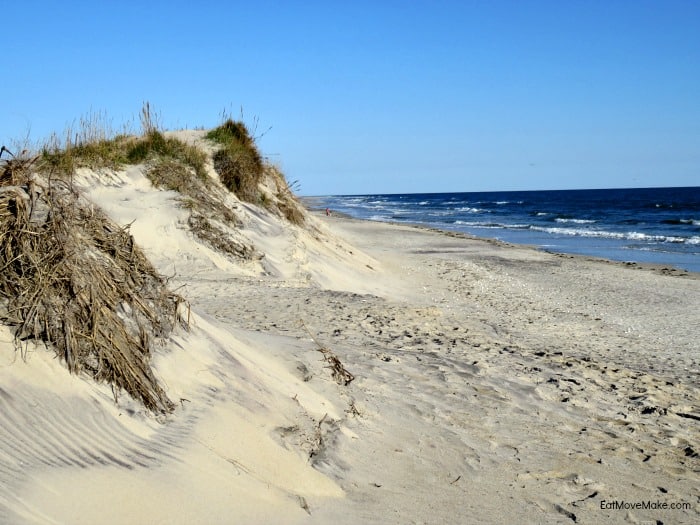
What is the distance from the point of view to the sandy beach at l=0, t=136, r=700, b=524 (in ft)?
10.3

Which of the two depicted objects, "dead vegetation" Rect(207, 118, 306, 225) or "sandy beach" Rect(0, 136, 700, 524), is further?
"dead vegetation" Rect(207, 118, 306, 225)

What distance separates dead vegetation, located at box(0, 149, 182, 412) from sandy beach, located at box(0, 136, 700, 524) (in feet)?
0.36

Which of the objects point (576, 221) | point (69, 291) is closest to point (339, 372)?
point (69, 291)

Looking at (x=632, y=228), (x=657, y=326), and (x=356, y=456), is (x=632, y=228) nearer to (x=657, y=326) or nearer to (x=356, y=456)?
(x=657, y=326)

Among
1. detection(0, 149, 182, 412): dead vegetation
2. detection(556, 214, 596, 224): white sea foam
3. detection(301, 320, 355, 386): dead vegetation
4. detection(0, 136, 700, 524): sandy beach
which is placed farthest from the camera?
detection(556, 214, 596, 224): white sea foam

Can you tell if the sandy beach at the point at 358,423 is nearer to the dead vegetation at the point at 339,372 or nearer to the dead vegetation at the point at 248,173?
the dead vegetation at the point at 339,372

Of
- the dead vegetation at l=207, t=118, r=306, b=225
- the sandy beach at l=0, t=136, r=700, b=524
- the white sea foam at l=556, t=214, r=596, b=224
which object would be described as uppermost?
the dead vegetation at l=207, t=118, r=306, b=225

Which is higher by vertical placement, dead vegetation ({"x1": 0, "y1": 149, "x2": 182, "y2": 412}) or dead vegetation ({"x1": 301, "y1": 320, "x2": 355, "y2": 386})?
dead vegetation ({"x1": 0, "y1": 149, "x2": 182, "y2": 412})

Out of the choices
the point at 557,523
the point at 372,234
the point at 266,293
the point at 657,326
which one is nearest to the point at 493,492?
the point at 557,523

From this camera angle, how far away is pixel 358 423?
15.9 ft

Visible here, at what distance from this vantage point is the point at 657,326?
1065 cm

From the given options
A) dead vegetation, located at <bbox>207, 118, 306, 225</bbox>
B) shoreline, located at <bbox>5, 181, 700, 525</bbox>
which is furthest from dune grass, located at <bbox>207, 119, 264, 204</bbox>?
shoreline, located at <bbox>5, 181, 700, 525</bbox>

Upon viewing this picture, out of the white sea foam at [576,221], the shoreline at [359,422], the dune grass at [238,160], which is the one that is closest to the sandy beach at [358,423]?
the shoreline at [359,422]

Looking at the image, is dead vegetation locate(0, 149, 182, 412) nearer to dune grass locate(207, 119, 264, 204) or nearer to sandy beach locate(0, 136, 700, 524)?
sandy beach locate(0, 136, 700, 524)
